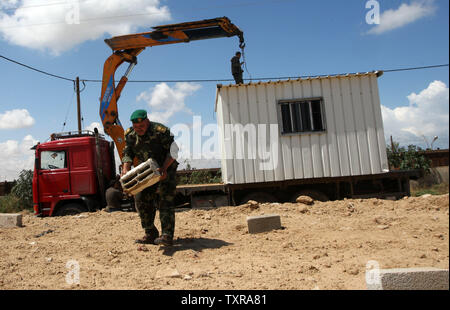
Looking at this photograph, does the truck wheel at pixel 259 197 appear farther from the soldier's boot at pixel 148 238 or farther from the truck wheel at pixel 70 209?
the truck wheel at pixel 70 209

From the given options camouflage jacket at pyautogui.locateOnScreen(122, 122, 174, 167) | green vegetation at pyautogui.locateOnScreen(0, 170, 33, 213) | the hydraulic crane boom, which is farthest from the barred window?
green vegetation at pyautogui.locateOnScreen(0, 170, 33, 213)

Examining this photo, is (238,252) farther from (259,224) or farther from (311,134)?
(311,134)

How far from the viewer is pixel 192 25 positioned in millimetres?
8773

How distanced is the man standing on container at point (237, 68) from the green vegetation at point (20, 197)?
11.3 m

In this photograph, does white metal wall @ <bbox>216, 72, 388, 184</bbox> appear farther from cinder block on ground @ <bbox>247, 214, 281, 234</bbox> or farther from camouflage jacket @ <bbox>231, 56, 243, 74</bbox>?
cinder block on ground @ <bbox>247, 214, 281, 234</bbox>

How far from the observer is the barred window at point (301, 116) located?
25.8 ft

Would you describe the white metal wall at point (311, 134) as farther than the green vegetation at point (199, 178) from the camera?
No

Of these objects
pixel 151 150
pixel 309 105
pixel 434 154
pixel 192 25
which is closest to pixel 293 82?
pixel 309 105

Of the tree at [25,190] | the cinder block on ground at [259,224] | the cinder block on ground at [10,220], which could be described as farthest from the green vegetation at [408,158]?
the tree at [25,190]

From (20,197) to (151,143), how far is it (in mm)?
13505

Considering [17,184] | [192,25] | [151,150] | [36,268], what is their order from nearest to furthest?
1. [36,268]
2. [151,150]
3. [192,25]
4. [17,184]

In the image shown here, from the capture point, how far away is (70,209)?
8.03 m
